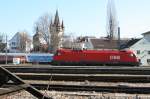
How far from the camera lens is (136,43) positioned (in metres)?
Result: 78.2

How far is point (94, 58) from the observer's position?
48.3 m

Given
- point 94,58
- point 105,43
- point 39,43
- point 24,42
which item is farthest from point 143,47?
point 24,42

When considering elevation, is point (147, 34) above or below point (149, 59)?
above

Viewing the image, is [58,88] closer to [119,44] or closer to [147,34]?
[147,34]

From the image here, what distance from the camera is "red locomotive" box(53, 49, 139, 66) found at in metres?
48.0

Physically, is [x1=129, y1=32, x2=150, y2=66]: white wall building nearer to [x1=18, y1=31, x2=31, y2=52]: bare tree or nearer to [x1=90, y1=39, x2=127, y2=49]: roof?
[x1=90, y1=39, x2=127, y2=49]: roof

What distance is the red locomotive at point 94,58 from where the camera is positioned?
157ft

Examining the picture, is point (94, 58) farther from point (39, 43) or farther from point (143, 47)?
point (39, 43)

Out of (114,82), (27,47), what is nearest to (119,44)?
(27,47)

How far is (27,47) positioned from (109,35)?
177 feet

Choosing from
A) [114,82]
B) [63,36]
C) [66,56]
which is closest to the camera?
[114,82]

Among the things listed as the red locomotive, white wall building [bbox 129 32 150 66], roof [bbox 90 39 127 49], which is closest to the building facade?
roof [bbox 90 39 127 49]

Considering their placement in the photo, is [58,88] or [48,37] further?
[48,37]

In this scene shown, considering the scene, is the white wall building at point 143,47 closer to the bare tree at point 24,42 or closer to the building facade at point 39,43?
Answer: the building facade at point 39,43
